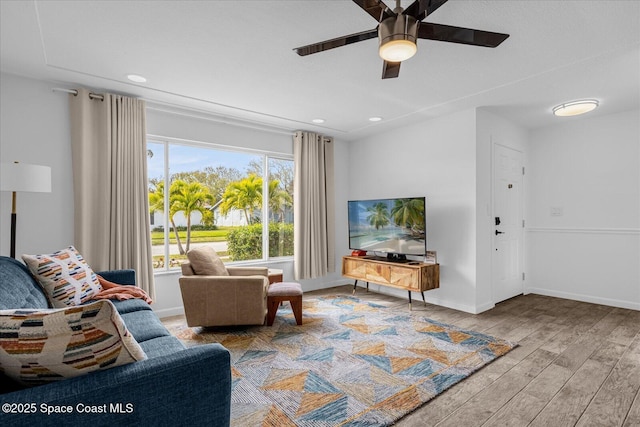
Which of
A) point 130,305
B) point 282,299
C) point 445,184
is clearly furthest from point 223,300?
point 445,184

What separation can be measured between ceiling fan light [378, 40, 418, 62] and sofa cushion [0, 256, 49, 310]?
2246mm

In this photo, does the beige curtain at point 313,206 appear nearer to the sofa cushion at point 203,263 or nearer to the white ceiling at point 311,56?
the white ceiling at point 311,56

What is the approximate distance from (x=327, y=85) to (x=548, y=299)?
4093 millimetres

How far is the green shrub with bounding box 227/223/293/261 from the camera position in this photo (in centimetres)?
454

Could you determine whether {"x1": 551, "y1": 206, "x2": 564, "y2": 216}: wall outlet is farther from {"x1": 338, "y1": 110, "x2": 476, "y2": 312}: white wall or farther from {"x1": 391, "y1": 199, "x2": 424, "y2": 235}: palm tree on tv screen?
{"x1": 391, "y1": 199, "x2": 424, "y2": 235}: palm tree on tv screen

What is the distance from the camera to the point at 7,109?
2973 millimetres

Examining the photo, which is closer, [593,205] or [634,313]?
[634,313]

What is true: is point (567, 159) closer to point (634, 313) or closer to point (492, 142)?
point (492, 142)

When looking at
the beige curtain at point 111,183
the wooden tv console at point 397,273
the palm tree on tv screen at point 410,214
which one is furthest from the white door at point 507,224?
the beige curtain at point 111,183

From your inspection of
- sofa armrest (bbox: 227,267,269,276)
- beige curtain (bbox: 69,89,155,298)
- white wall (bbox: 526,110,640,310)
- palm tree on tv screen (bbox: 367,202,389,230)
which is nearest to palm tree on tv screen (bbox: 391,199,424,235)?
→ palm tree on tv screen (bbox: 367,202,389,230)

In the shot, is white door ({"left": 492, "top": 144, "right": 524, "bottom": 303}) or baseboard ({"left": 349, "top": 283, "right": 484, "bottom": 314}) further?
white door ({"left": 492, "top": 144, "right": 524, "bottom": 303})

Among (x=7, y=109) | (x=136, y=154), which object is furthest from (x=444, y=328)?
(x=7, y=109)

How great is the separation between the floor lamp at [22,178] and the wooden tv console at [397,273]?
138 inches

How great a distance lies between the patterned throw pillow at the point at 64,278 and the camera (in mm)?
2229
